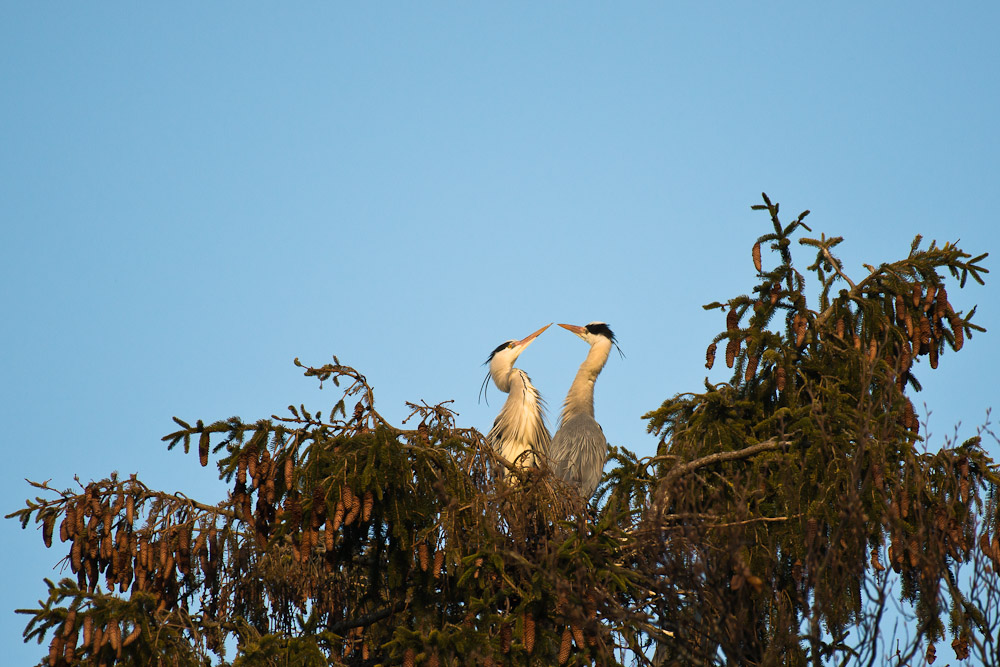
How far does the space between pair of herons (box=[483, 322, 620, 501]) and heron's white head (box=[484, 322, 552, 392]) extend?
14mm

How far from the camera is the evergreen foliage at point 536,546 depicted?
473 centimetres

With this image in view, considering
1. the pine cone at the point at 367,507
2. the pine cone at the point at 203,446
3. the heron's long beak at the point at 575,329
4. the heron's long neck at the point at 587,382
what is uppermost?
the heron's long beak at the point at 575,329

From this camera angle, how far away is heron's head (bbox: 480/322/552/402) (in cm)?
1205

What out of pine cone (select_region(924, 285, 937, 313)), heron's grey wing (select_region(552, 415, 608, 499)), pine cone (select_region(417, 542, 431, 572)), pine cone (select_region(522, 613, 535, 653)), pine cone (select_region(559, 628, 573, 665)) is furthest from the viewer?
heron's grey wing (select_region(552, 415, 608, 499))

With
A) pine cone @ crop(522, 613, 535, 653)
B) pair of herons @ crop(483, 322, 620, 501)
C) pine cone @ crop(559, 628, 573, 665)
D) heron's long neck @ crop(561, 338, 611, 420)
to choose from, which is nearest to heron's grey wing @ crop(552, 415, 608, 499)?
pair of herons @ crop(483, 322, 620, 501)

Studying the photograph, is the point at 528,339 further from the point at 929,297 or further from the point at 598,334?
the point at 929,297

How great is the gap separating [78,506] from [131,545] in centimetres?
35

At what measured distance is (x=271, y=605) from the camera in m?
6.05

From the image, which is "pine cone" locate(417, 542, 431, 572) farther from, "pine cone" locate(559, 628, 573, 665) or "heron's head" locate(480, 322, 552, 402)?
"heron's head" locate(480, 322, 552, 402)

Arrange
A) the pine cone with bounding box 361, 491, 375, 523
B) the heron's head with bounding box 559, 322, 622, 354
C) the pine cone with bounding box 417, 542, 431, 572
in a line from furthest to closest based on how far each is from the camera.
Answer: the heron's head with bounding box 559, 322, 622, 354, the pine cone with bounding box 417, 542, 431, 572, the pine cone with bounding box 361, 491, 375, 523

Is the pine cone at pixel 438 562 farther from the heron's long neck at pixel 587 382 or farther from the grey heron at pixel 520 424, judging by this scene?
the heron's long neck at pixel 587 382

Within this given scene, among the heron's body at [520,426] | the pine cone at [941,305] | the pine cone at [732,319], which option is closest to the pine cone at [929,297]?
the pine cone at [941,305]

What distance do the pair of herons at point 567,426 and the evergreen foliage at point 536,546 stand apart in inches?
124

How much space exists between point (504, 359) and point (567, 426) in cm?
211
